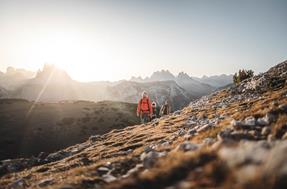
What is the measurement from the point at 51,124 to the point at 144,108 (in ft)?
155

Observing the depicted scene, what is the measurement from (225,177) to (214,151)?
1.63 m

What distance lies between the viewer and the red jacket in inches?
1166

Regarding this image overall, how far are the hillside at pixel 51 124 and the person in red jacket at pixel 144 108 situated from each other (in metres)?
30.8

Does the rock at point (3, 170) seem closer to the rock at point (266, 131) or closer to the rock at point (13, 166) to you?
the rock at point (13, 166)

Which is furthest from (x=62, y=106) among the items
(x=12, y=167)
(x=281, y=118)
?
(x=281, y=118)

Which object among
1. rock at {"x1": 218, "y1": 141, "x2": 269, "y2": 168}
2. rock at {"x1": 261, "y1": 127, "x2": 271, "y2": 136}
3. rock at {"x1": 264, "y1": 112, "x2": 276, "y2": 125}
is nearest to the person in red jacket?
rock at {"x1": 264, "y1": 112, "x2": 276, "y2": 125}

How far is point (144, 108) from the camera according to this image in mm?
30375

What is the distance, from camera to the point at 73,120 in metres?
73.0

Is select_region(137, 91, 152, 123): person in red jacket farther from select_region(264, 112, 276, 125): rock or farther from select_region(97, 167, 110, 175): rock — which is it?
select_region(264, 112, 276, 125): rock

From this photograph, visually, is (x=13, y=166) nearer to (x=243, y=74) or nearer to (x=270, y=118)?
(x=270, y=118)

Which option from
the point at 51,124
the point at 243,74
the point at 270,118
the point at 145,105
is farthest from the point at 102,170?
the point at 51,124

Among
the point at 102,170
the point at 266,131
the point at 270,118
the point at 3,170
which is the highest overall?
the point at 270,118

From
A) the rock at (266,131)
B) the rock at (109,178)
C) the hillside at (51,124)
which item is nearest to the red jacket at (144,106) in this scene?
the rock at (109,178)

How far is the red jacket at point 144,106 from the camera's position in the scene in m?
29.6
